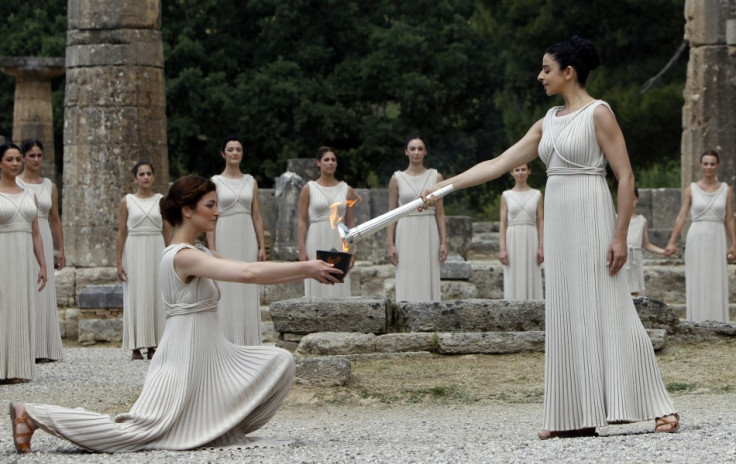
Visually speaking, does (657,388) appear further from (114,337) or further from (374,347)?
(114,337)

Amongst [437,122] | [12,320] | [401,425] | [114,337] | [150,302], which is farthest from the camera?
[437,122]

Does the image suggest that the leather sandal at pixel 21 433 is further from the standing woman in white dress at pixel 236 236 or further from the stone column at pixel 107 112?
the stone column at pixel 107 112

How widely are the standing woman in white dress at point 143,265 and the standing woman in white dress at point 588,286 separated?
20.9 ft

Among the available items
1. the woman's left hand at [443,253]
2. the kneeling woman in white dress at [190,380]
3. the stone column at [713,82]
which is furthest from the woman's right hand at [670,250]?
the kneeling woman in white dress at [190,380]

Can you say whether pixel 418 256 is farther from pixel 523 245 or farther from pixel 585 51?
pixel 585 51

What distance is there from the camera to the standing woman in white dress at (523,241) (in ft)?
45.8

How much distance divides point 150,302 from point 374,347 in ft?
9.96

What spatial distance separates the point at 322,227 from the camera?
12648 millimetres

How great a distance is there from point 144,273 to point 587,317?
21.9 ft

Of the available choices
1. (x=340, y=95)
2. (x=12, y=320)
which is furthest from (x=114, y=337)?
(x=340, y=95)

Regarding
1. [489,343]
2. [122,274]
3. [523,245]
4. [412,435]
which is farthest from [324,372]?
[523,245]

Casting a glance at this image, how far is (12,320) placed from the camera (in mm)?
10445

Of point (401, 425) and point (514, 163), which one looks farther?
point (401, 425)

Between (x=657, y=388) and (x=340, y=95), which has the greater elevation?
(x=340, y=95)
